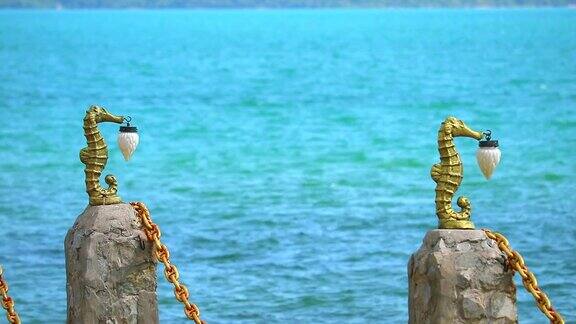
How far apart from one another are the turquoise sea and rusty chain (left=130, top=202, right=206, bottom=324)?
618cm

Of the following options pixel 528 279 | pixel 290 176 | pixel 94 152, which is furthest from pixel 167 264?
pixel 290 176

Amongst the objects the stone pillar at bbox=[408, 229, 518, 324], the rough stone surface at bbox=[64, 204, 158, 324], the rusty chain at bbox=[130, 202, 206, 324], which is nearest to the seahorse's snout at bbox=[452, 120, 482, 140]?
the stone pillar at bbox=[408, 229, 518, 324]

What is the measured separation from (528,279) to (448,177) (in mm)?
938

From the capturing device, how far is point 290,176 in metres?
30.4

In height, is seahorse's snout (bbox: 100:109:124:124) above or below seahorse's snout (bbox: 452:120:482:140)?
above

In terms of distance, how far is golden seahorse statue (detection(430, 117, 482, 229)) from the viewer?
9727 mm

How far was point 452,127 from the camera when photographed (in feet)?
32.3

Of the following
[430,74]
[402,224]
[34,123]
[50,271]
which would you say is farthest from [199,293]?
[430,74]

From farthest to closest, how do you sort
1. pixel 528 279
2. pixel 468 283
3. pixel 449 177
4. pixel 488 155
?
pixel 488 155
pixel 449 177
pixel 468 283
pixel 528 279

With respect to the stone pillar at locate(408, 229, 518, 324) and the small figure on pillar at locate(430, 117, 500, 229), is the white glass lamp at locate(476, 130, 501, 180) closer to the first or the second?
the small figure on pillar at locate(430, 117, 500, 229)

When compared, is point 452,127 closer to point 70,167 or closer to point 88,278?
point 88,278

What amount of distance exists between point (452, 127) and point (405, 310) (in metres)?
6.97

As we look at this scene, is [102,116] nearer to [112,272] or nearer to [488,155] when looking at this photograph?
[112,272]

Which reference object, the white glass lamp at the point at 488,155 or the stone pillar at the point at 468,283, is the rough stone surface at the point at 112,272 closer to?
the stone pillar at the point at 468,283
